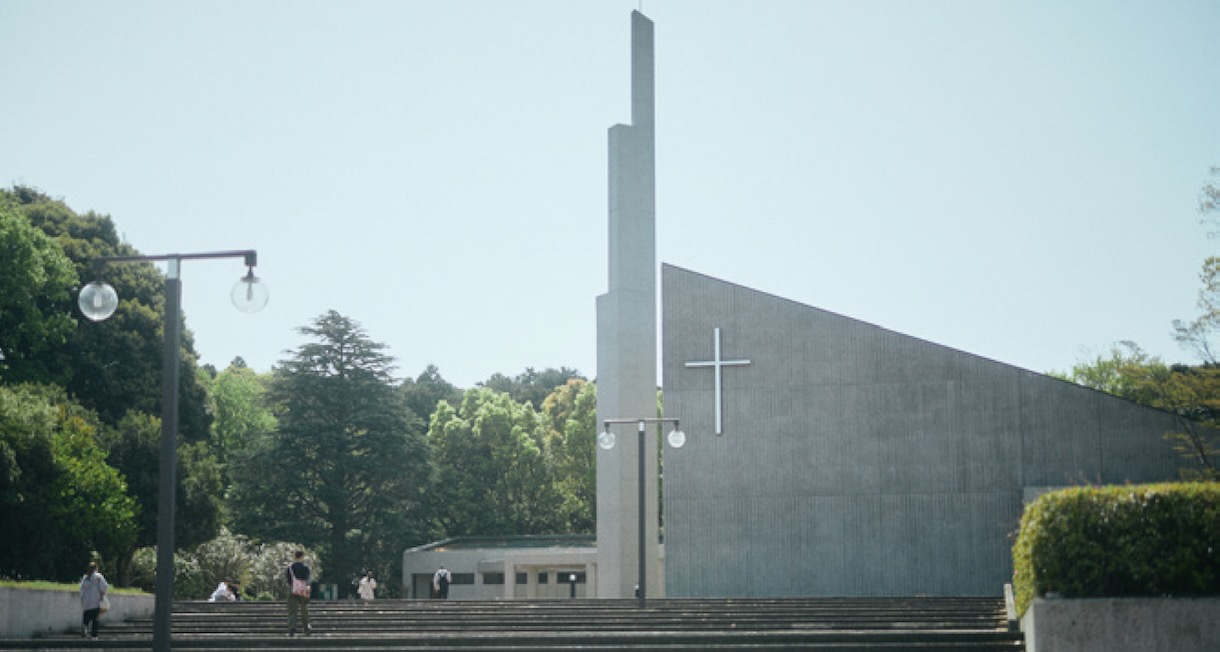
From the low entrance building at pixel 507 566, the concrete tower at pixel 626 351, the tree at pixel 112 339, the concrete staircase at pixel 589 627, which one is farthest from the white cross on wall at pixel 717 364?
the tree at pixel 112 339

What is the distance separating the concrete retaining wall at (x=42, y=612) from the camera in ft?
60.3

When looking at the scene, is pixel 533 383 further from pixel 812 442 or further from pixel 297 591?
pixel 297 591

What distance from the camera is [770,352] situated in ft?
100

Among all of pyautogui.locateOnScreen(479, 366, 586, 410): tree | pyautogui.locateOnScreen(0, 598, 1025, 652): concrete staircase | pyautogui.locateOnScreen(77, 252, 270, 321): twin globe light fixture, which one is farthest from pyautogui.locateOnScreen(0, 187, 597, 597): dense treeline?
pyautogui.locateOnScreen(77, 252, 270, 321): twin globe light fixture

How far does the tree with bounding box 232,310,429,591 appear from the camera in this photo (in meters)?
46.8

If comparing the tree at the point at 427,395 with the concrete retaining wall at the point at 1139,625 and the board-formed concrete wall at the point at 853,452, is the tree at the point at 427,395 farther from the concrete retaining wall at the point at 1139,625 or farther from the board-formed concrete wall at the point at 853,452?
the concrete retaining wall at the point at 1139,625

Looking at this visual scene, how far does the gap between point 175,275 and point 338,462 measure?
37.3 meters

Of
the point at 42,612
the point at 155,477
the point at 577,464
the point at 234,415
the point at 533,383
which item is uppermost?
the point at 533,383

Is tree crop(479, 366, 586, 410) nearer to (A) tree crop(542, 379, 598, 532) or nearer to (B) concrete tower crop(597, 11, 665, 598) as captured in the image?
(A) tree crop(542, 379, 598, 532)

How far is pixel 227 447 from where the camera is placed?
193ft

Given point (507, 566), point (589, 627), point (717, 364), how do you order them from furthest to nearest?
point (507, 566) < point (717, 364) < point (589, 627)

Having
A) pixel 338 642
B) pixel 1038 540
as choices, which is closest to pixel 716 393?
pixel 338 642

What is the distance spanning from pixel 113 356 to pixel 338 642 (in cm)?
2428

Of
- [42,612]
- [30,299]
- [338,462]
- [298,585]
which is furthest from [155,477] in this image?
[298,585]
